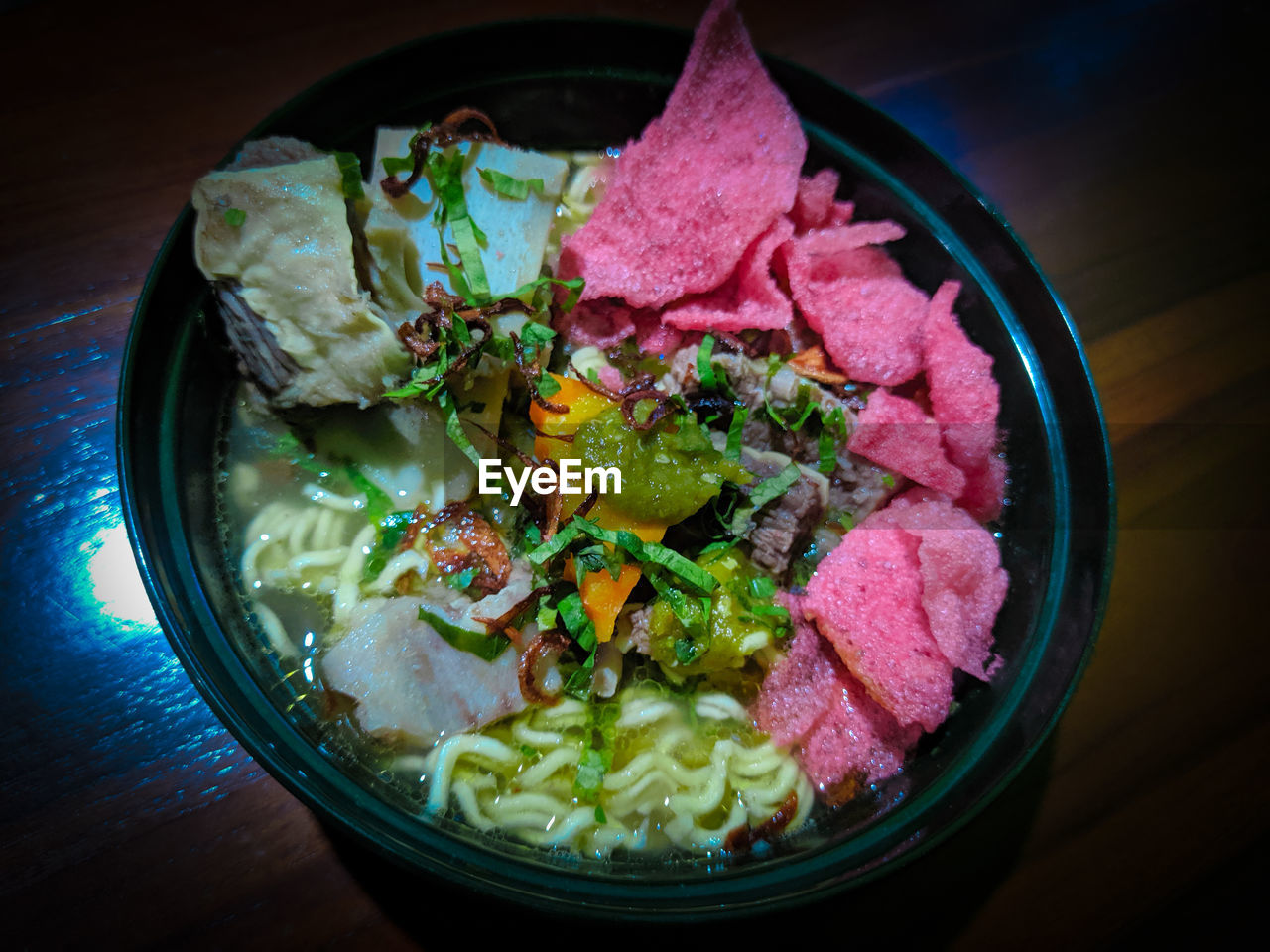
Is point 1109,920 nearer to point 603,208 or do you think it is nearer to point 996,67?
point 603,208

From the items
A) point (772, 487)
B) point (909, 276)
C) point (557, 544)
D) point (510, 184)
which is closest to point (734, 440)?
point (772, 487)

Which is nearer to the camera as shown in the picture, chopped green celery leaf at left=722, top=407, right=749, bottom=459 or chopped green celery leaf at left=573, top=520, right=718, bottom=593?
chopped green celery leaf at left=573, top=520, right=718, bottom=593

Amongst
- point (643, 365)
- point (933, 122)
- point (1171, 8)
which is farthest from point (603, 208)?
point (1171, 8)

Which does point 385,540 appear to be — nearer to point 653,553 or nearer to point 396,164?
point 653,553

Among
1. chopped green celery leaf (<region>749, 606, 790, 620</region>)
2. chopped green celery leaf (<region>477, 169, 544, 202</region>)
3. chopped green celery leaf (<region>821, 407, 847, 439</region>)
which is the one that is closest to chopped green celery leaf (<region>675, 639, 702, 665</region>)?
chopped green celery leaf (<region>749, 606, 790, 620</region>)

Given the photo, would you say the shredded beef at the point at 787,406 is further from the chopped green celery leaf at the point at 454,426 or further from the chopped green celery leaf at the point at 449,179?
the chopped green celery leaf at the point at 449,179

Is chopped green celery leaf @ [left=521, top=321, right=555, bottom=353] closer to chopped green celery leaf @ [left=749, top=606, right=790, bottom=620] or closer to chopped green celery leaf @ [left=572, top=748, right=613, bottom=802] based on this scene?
chopped green celery leaf @ [left=749, top=606, right=790, bottom=620]
